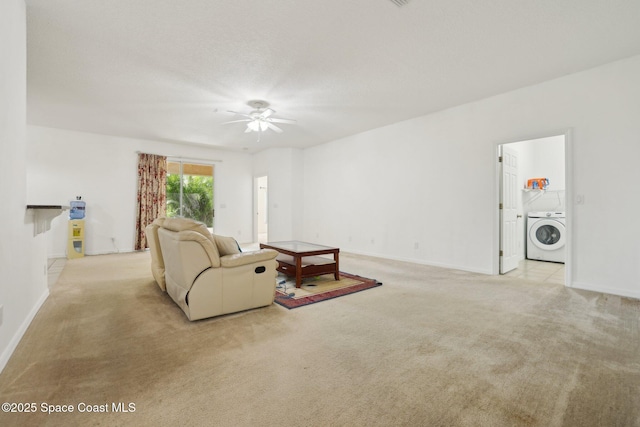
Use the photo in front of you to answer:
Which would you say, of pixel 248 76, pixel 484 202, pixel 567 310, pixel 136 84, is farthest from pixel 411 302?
pixel 136 84

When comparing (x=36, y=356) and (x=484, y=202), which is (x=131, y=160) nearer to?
(x=36, y=356)

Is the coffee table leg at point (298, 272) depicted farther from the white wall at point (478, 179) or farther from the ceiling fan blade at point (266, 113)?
the white wall at point (478, 179)

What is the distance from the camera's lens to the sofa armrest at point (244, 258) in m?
2.59

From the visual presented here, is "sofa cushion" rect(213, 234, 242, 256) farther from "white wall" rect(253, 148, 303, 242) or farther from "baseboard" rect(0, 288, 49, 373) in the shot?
"white wall" rect(253, 148, 303, 242)

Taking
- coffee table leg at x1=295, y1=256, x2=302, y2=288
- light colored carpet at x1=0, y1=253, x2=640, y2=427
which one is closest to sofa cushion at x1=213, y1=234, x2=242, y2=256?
light colored carpet at x1=0, y1=253, x2=640, y2=427

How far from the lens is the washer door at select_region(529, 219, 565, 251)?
5.15 metres

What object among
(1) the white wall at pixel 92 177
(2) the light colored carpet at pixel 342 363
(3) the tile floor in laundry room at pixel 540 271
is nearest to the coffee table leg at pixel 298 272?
(2) the light colored carpet at pixel 342 363

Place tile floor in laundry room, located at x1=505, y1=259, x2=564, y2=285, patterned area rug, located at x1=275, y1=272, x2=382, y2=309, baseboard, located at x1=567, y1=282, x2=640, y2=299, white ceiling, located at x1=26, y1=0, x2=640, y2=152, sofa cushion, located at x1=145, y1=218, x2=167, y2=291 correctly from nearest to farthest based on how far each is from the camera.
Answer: white ceiling, located at x1=26, y1=0, x2=640, y2=152 → patterned area rug, located at x1=275, y1=272, x2=382, y2=309 → baseboard, located at x1=567, y1=282, x2=640, y2=299 → sofa cushion, located at x1=145, y1=218, x2=167, y2=291 → tile floor in laundry room, located at x1=505, y1=259, x2=564, y2=285

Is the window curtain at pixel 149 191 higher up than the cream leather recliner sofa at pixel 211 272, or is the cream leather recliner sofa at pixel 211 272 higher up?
the window curtain at pixel 149 191

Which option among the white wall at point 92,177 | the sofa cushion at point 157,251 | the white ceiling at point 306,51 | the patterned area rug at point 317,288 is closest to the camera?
the white ceiling at point 306,51

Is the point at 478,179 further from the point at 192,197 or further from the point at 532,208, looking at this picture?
the point at 192,197

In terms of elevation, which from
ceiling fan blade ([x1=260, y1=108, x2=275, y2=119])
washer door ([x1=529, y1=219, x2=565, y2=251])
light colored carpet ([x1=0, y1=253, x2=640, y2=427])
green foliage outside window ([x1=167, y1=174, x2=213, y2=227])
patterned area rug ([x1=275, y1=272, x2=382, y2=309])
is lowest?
light colored carpet ([x1=0, y1=253, x2=640, y2=427])

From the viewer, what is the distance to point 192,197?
7.69m

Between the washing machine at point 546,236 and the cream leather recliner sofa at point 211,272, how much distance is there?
5225mm
